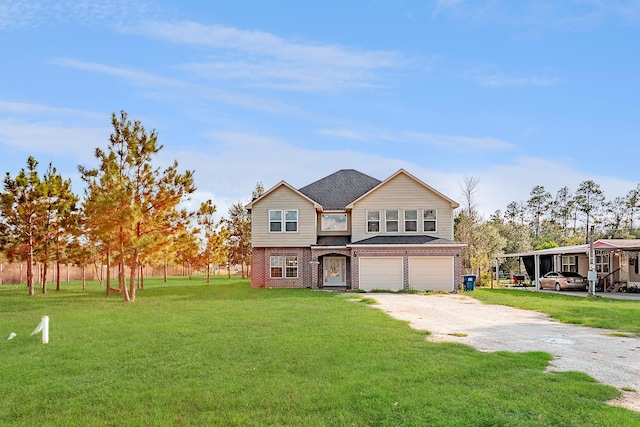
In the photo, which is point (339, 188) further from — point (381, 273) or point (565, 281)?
point (565, 281)

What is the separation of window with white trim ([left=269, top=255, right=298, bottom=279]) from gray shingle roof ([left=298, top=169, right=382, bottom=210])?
13.6ft

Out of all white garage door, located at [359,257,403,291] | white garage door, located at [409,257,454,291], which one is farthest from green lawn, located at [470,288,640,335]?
white garage door, located at [359,257,403,291]

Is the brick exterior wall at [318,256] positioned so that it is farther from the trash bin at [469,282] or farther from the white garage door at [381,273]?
the trash bin at [469,282]

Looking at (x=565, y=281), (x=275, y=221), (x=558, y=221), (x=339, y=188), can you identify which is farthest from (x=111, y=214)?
(x=558, y=221)

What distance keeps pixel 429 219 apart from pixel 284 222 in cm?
900

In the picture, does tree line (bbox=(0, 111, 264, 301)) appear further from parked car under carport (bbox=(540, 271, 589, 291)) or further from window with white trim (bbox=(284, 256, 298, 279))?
parked car under carport (bbox=(540, 271, 589, 291))

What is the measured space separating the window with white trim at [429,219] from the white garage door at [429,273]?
2.48m

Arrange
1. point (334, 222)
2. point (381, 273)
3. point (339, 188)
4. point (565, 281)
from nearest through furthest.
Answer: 1. point (381, 273)
2. point (565, 281)
3. point (334, 222)
4. point (339, 188)

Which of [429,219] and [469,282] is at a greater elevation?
[429,219]

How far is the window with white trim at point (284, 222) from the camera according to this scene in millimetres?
32000

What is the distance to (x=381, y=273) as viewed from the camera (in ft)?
97.7

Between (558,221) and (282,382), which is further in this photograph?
(558,221)

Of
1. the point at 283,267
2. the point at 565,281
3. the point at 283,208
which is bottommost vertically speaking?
the point at 565,281

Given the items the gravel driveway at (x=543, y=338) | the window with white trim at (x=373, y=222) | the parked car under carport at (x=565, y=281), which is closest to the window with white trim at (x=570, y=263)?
the parked car under carport at (x=565, y=281)
